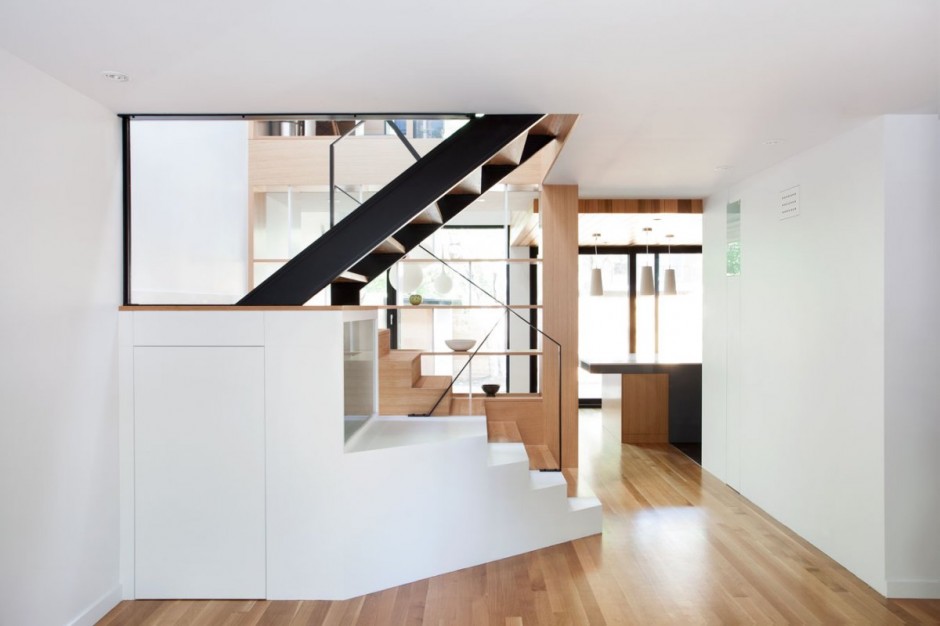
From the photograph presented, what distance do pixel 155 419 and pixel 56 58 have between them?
175cm

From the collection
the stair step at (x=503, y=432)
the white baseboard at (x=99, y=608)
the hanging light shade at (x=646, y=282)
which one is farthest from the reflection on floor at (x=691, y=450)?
the white baseboard at (x=99, y=608)

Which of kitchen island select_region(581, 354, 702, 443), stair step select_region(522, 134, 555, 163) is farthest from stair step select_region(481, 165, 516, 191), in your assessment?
kitchen island select_region(581, 354, 702, 443)

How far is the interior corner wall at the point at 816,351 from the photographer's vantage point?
3.61 m

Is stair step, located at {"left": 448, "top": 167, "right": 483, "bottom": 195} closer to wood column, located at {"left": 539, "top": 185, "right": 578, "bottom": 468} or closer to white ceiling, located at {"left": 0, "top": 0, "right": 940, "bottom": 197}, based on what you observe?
white ceiling, located at {"left": 0, "top": 0, "right": 940, "bottom": 197}

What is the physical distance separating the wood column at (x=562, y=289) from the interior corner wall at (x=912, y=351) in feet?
8.23

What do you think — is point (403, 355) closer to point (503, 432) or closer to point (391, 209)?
point (503, 432)

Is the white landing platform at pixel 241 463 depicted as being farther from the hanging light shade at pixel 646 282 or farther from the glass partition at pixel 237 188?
the hanging light shade at pixel 646 282

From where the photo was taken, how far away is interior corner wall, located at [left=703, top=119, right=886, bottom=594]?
142 inches

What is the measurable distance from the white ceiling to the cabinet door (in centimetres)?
137

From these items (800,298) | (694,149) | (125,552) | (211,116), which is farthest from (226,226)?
(800,298)

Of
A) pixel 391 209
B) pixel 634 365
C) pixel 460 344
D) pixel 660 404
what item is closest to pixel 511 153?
pixel 391 209

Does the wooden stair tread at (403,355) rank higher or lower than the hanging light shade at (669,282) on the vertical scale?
lower

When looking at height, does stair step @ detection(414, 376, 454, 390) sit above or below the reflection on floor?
above

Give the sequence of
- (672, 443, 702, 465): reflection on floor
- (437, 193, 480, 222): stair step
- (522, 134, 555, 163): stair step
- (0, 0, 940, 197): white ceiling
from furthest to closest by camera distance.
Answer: (672, 443, 702, 465): reflection on floor
(437, 193, 480, 222): stair step
(522, 134, 555, 163): stair step
(0, 0, 940, 197): white ceiling
